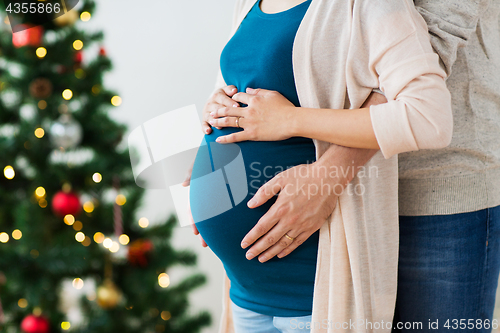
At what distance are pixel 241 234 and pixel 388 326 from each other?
336 mm

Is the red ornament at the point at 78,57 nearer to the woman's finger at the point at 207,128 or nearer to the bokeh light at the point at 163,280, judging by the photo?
the woman's finger at the point at 207,128

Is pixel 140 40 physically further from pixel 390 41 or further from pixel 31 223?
pixel 390 41

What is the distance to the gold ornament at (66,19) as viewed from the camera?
1060 mm

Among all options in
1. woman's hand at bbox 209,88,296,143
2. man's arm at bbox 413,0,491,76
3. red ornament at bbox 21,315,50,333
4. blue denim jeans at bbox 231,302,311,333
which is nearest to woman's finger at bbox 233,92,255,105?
woman's hand at bbox 209,88,296,143

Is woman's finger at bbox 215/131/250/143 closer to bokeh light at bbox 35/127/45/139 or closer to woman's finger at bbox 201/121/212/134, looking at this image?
woman's finger at bbox 201/121/212/134

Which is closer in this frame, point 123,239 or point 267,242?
point 267,242

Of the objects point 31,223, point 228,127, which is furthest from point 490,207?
point 31,223

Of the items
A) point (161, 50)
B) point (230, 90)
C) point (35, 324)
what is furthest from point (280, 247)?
point (161, 50)

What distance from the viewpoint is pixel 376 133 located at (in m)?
0.55

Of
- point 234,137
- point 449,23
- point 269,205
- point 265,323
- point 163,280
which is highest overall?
point 449,23

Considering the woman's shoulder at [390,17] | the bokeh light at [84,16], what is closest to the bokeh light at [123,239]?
the bokeh light at [84,16]

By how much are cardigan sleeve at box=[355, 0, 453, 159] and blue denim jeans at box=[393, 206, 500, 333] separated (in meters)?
0.24

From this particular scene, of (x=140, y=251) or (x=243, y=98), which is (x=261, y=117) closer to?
(x=243, y=98)

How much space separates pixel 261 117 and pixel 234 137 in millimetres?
78
